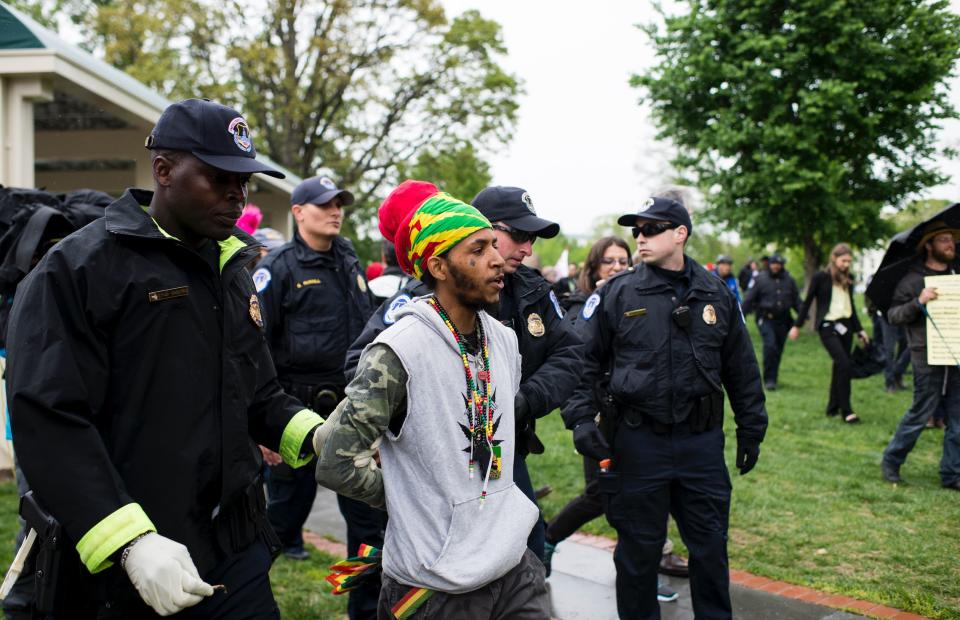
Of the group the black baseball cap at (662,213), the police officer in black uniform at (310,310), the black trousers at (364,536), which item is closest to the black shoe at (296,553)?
the police officer in black uniform at (310,310)

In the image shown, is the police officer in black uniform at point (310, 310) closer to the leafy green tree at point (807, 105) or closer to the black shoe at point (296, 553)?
the black shoe at point (296, 553)

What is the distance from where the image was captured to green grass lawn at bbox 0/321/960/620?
4789mm

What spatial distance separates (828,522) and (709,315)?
2.90 m

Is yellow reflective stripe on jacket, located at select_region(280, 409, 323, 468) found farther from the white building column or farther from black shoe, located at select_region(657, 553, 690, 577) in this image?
the white building column

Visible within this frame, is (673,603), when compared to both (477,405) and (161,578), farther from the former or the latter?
(161,578)

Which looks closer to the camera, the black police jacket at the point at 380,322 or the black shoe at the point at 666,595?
the black police jacket at the point at 380,322

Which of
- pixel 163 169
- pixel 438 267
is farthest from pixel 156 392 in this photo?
pixel 438 267

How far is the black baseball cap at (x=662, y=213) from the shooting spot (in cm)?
427

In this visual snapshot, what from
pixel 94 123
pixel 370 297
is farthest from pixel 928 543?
pixel 94 123

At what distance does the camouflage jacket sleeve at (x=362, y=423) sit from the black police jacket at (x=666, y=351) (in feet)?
5.64

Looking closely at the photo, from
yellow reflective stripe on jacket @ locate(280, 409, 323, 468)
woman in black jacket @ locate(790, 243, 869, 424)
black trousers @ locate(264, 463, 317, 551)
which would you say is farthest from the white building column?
woman in black jacket @ locate(790, 243, 869, 424)

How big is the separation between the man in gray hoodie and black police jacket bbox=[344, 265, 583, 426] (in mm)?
827

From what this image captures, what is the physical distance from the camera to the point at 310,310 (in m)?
5.00

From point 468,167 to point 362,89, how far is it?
4514 millimetres
